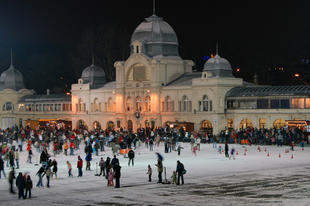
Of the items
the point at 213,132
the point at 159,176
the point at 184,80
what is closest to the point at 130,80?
the point at 184,80

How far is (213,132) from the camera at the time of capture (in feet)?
215

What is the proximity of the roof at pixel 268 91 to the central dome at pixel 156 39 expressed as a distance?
12678mm

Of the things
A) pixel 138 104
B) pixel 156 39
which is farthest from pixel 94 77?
pixel 156 39

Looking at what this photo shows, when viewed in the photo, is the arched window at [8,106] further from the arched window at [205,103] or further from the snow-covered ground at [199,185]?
the snow-covered ground at [199,185]

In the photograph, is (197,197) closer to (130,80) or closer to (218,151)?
(218,151)

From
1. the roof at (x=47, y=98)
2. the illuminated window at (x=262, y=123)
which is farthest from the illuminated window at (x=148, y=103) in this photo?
the illuminated window at (x=262, y=123)

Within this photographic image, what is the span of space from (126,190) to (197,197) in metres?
4.23

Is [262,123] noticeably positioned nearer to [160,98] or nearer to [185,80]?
[185,80]

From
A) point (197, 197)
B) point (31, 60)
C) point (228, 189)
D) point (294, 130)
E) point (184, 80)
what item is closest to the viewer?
point (197, 197)

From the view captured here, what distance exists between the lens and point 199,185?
104 ft

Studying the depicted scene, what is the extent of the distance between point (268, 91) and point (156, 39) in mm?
Result: 18549

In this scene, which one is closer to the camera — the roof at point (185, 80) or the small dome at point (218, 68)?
the small dome at point (218, 68)

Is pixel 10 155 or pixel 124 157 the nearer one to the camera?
pixel 10 155

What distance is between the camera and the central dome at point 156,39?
247ft
